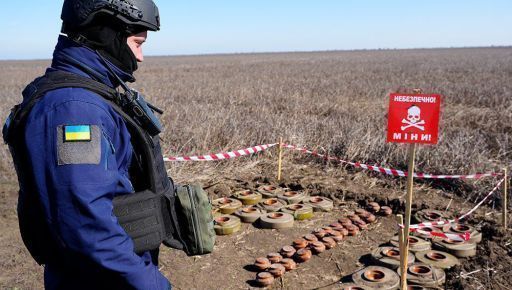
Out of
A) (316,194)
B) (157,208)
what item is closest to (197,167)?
(316,194)

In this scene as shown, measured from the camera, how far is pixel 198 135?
27.9 ft

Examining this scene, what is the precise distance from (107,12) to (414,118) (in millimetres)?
2739

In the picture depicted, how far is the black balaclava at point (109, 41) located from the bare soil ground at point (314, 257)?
9.05 ft

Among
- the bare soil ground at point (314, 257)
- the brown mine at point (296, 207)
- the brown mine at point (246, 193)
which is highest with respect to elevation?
the brown mine at point (246, 193)

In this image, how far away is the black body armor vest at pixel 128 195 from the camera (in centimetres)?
175

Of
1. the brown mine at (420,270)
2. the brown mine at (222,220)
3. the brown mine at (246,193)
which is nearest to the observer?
the brown mine at (420,270)

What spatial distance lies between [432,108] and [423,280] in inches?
61.8

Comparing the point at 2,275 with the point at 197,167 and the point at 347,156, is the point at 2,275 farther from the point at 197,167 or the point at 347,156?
the point at 347,156

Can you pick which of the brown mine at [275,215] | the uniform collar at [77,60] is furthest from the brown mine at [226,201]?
the uniform collar at [77,60]

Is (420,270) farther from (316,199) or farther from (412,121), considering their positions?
(316,199)

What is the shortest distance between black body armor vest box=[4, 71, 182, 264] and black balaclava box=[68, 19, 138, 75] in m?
0.18

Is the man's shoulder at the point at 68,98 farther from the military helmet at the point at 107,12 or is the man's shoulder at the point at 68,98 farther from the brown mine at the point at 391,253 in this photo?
the brown mine at the point at 391,253

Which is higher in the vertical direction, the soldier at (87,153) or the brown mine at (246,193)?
the soldier at (87,153)

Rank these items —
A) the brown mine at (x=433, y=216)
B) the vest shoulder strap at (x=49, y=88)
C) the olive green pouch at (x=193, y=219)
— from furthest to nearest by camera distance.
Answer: the brown mine at (x=433, y=216), the olive green pouch at (x=193, y=219), the vest shoulder strap at (x=49, y=88)
